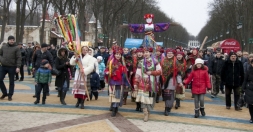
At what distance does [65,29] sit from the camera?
28.7 ft

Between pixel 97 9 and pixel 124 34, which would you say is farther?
pixel 124 34

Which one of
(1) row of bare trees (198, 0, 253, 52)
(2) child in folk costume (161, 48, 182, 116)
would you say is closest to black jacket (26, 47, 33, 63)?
(2) child in folk costume (161, 48, 182, 116)

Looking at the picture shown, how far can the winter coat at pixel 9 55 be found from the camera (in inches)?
387

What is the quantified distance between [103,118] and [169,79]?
2159 millimetres

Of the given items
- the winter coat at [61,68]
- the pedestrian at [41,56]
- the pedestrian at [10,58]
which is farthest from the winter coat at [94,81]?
the pedestrian at [10,58]

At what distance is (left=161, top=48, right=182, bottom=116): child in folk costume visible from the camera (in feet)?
28.0

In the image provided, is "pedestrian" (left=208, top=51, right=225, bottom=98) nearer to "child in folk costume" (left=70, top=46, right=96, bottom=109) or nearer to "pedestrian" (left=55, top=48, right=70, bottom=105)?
"child in folk costume" (left=70, top=46, right=96, bottom=109)

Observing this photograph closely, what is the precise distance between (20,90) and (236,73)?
8.07 m

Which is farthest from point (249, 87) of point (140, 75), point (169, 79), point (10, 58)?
point (10, 58)

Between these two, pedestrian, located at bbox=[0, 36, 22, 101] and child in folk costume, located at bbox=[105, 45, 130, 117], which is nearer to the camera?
child in folk costume, located at bbox=[105, 45, 130, 117]

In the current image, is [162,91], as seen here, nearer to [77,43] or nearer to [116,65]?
[116,65]

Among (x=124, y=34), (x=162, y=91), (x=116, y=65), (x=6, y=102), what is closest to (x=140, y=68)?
(x=116, y=65)

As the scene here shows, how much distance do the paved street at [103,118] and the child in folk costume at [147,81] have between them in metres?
0.46

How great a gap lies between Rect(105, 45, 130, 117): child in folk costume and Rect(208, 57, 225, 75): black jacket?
535 cm
